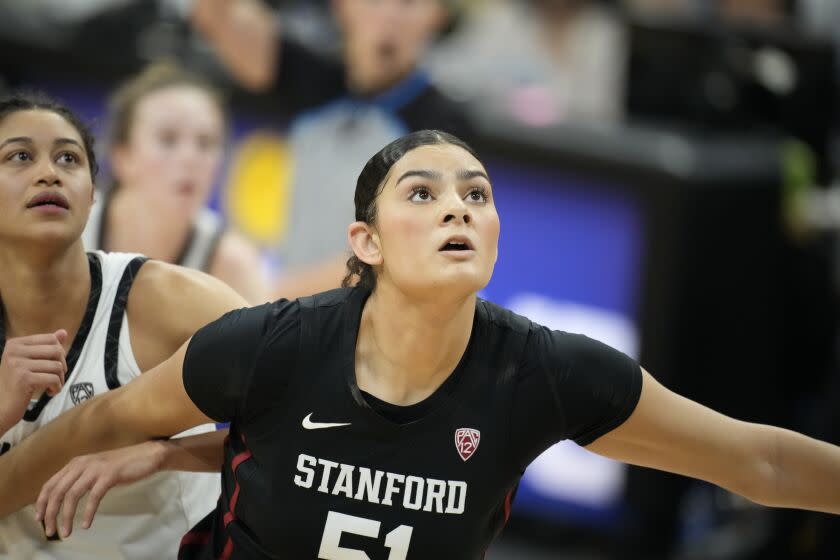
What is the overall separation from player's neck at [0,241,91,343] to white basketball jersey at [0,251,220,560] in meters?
0.03

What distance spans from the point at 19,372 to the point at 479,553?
1062 mm

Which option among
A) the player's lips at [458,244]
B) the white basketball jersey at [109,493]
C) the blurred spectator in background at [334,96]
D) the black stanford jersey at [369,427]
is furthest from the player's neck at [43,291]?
the blurred spectator in background at [334,96]

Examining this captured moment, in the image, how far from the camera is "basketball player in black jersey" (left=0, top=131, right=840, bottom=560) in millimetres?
2576

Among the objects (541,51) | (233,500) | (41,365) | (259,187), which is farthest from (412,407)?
(541,51)

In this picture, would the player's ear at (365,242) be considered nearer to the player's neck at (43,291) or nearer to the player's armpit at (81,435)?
the player's armpit at (81,435)

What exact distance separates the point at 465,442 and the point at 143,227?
2.49 m

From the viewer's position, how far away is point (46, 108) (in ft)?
9.98

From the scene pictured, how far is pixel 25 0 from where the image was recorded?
700cm

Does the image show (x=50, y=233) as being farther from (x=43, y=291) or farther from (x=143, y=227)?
(x=143, y=227)

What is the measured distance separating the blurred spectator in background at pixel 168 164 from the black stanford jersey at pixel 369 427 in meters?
2.06

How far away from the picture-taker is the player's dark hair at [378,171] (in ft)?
8.86

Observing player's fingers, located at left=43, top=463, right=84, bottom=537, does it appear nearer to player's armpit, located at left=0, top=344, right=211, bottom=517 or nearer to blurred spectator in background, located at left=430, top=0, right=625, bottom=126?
player's armpit, located at left=0, top=344, right=211, bottom=517

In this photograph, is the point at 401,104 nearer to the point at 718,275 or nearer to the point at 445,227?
the point at 718,275

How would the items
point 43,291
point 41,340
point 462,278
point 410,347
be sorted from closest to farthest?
1. point 462,278
2. point 410,347
3. point 41,340
4. point 43,291
